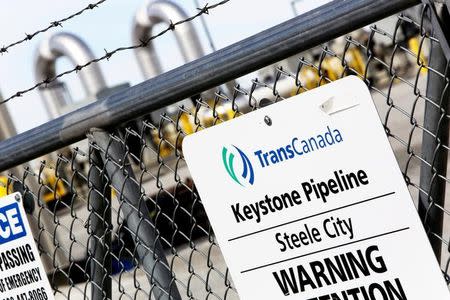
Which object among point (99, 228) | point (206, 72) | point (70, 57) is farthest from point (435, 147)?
point (70, 57)

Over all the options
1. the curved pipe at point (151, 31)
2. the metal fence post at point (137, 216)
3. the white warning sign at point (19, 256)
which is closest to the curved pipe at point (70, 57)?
the curved pipe at point (151, 31)

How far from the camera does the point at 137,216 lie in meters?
3.50

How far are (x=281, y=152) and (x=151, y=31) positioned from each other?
1122 inches

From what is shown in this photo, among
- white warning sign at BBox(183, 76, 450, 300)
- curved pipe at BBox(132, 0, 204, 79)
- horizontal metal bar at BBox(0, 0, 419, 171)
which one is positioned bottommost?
white warning sign at BBox(183, 76, 450, 300)

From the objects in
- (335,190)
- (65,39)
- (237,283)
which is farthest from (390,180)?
(65,39)

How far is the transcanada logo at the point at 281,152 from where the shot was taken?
108 inches

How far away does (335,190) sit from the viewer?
277cm

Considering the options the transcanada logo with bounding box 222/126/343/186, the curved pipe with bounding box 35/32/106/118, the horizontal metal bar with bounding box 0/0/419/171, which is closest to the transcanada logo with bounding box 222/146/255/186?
the transcanada logo with bounding box 222/126/343/186

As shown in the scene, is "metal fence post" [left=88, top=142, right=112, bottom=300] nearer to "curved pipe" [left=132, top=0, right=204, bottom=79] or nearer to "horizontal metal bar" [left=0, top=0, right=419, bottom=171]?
"horizontal metal bar" [left=0, top=0, right=419, bottom=171]

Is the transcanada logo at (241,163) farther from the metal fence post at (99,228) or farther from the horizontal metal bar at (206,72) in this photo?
the metal fence post at (99,228)

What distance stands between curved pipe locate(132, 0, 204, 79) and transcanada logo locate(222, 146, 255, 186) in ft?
86.7

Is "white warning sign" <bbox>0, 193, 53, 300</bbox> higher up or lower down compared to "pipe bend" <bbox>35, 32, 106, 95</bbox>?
lower down

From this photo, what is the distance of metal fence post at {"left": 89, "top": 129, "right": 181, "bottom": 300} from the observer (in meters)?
3.46

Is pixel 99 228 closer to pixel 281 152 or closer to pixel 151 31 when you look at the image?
pixel 281 152
